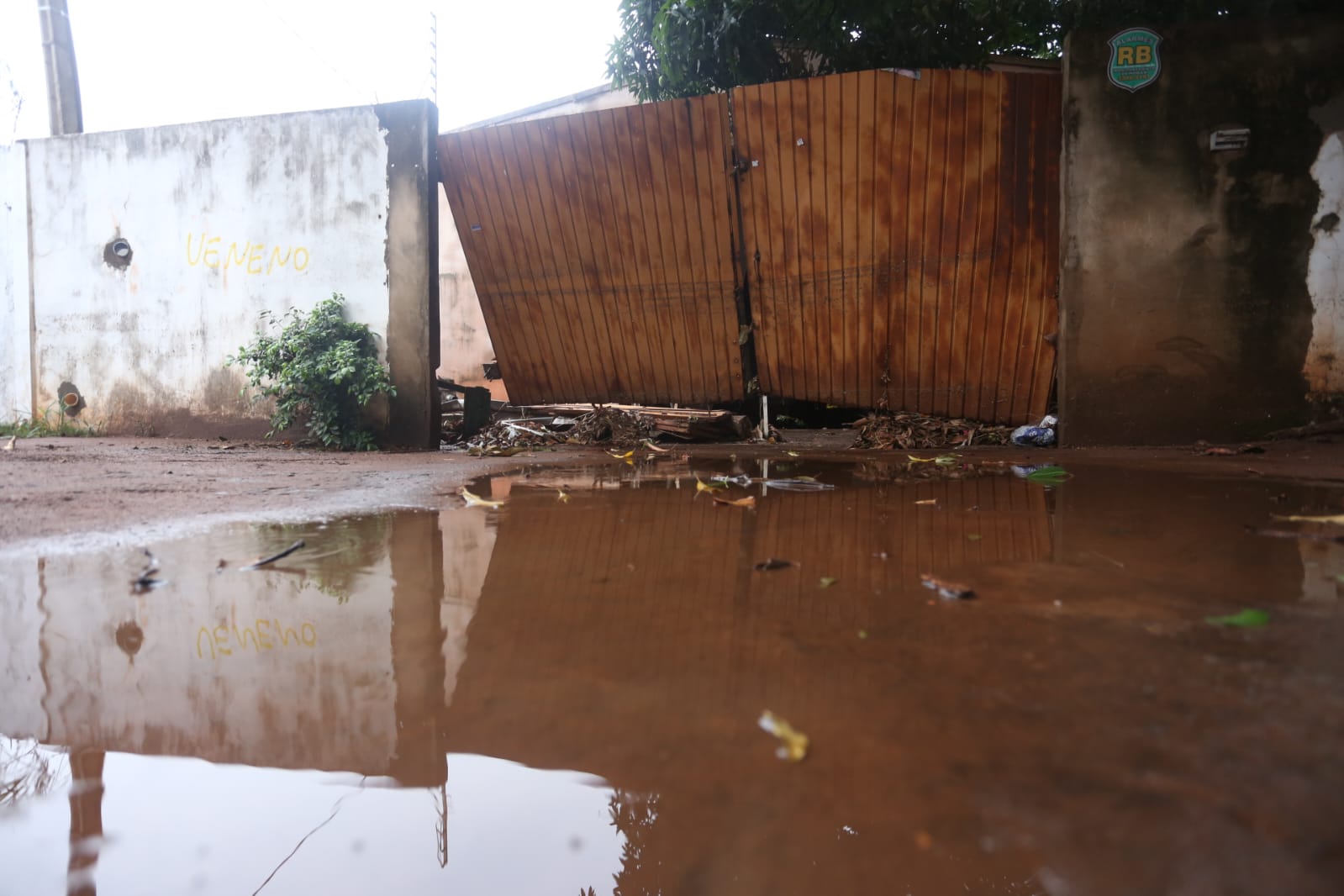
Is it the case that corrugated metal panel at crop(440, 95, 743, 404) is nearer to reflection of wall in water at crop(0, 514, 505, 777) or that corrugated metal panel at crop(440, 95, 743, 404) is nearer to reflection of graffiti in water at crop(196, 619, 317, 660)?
reflection of wall in water at crop(0, 514, 505, 777)

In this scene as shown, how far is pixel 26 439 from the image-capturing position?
6.05 metres

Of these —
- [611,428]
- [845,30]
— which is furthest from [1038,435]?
[845,30]

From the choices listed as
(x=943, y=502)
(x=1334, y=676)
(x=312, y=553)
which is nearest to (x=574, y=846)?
(x=1334, y=676)

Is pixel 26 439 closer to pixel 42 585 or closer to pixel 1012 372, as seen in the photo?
pixel 42 585

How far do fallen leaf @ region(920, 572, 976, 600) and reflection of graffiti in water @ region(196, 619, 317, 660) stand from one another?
1225mm

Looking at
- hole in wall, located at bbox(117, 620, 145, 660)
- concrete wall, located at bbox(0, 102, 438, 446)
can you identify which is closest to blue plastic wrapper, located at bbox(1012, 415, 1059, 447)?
concrete wall, located at bbox(0, 102, 438, 446)

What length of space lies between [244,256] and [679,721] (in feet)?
20.2

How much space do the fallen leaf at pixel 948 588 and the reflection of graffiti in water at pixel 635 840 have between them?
0.90 m

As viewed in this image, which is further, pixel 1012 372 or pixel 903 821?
pixel 1012 372

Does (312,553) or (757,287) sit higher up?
(757,287)

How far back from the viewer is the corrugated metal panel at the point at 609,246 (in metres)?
5.55

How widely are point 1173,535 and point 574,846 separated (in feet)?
6.32

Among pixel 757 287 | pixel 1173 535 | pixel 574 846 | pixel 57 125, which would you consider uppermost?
pixel 57 125

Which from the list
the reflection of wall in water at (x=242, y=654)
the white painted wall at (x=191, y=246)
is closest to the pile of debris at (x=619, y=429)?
the white painted wall at (x=191, y=246)
